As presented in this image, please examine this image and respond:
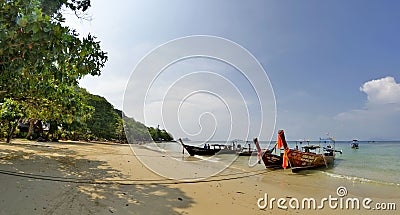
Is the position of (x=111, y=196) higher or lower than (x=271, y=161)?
lower

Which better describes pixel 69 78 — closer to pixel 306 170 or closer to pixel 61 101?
pixel 61 101

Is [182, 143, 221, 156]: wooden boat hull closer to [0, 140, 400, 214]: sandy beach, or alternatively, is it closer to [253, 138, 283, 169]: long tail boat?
[253, 138, 283, 169]: long tail boat

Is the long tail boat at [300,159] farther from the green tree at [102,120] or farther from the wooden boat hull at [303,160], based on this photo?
the green tree at [102,120]

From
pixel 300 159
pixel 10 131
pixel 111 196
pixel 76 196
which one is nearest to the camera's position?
pixel 76 196

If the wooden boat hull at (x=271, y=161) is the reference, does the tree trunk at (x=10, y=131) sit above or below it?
above

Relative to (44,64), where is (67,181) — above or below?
below

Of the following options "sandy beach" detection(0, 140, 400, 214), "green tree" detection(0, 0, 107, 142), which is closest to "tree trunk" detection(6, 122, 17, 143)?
"sandy beach" detection(0, 140, 400, 214)

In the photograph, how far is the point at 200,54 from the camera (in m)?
8.25

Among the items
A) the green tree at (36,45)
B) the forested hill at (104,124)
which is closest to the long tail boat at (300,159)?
the green tree at (36,45)

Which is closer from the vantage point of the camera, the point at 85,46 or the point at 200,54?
the point at 85,46

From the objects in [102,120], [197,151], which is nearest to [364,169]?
[197,151]

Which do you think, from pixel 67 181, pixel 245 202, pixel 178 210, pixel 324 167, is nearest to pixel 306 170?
pixel 324 167

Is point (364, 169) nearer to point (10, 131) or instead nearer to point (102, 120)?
point (10, 131)

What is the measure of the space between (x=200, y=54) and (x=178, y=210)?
17.4 feet
